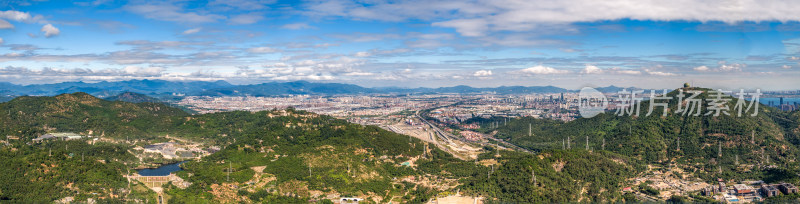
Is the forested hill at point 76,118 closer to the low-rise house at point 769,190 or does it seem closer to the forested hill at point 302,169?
the forested hill at point 302,169

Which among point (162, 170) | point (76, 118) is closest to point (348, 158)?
point (162, 170)

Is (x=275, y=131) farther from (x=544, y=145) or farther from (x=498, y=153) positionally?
(x=544, y=145)

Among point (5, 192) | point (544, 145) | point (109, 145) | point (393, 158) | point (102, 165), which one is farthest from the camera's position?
point (544, 145)

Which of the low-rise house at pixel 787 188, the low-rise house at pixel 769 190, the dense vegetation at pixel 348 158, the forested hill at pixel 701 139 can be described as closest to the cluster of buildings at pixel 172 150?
the dense vegetation at pixel 348 158

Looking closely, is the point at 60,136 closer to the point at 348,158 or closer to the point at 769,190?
the point at 348,158

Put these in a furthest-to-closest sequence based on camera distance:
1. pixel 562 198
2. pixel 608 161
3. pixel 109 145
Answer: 1. pixel 109 145
2. pixel 608 161
3. pixel 562 198

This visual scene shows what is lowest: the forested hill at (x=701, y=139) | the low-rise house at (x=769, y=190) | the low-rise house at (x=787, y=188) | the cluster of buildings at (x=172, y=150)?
the cluster of buildings at (x=172, y=150)

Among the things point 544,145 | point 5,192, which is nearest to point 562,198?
point 544,145

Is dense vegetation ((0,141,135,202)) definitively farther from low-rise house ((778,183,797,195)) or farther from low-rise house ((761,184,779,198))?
low-rise house ((778,183,797,195))
